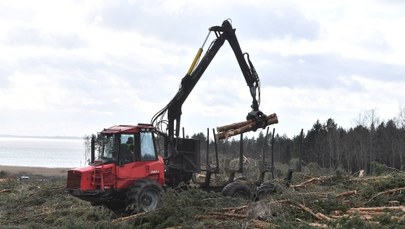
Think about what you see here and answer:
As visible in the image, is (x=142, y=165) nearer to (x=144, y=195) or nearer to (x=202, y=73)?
(x=144, y=195)

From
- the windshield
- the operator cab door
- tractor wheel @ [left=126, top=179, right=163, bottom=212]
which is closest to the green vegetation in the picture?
tractor wheel @ [left=126, top=179, right=163, bottom=212]

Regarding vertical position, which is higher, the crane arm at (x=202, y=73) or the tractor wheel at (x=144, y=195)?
the crane arm at (x=202, y=73)

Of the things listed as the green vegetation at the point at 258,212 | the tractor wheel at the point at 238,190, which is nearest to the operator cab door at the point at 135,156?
the green vegetation at the point at 258,212

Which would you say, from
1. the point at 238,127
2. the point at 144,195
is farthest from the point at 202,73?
the point at 144,195

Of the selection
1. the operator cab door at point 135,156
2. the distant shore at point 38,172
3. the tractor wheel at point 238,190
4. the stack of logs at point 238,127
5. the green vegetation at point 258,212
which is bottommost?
the green vegetation at point 258,212

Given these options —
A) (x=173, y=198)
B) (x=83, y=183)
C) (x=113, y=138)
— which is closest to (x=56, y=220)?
(x=83, y=183)

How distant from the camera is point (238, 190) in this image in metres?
15.8

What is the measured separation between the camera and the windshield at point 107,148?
49.1 feet

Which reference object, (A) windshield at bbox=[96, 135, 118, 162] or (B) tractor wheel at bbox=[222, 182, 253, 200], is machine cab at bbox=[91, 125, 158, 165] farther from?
(B) tractor wheel at bbox=[222, 182, 253, 200]

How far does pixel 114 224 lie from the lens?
12453mm

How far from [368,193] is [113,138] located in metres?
7.14

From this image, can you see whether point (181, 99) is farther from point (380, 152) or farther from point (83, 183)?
point (380, 152)

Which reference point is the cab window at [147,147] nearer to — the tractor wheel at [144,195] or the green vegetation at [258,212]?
the tractor wheel at [144,195]

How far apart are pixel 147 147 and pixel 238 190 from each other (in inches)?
117
